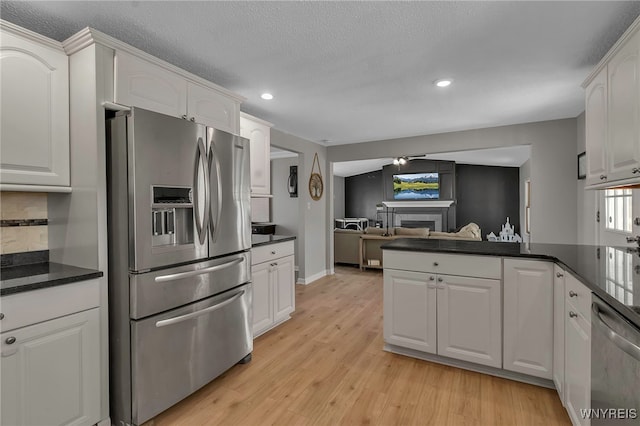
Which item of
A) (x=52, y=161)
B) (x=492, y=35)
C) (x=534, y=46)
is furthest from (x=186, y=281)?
(x=534, y=46)

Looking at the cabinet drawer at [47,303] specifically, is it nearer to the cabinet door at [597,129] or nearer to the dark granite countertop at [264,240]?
the dark granite countertop at [264,240]

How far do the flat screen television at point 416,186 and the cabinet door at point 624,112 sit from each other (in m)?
7.13

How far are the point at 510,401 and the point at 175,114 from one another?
9.40ft

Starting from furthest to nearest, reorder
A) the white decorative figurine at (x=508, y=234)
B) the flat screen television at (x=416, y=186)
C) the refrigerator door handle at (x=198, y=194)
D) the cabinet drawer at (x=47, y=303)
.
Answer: the flat screen television at (x=416, y=186)
the white decorative figurine at (x=508, y=234)
the refrigerator door handle at (x=198, y=194)
the cabinet drawer at (x=47, y=303)

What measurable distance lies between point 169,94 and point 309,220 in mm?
3372

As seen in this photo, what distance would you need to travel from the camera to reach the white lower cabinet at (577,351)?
1.46m

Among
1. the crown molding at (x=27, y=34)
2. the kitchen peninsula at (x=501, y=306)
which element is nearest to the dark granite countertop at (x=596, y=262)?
the kitchen peninsula at (x=501, y=306)

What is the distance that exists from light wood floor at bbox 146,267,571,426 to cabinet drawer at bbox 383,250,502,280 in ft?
2.46

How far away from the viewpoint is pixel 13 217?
1.86 metres

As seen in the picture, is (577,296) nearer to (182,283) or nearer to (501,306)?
(501,306)

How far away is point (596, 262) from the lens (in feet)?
5.90

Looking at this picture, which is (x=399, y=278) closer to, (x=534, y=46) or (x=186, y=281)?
(x=186, y=281)

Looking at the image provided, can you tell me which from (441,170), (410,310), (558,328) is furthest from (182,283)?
(441,170)

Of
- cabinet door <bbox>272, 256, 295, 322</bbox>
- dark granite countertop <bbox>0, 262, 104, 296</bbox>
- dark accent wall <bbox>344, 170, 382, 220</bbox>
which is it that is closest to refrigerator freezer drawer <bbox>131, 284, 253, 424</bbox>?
dark granite countertop <bbox>0, 262, 104, 296</bbox>
